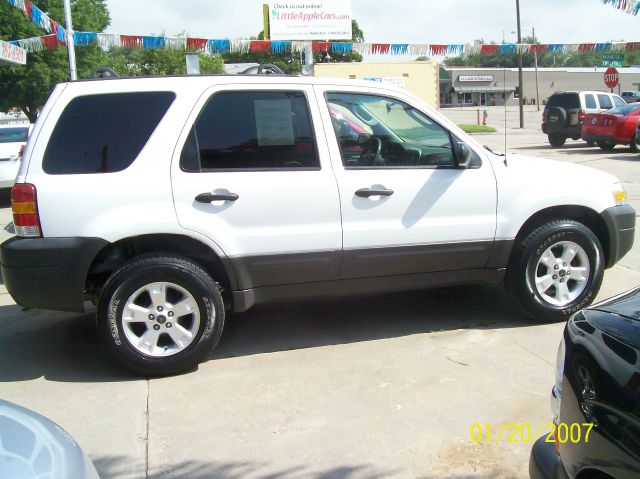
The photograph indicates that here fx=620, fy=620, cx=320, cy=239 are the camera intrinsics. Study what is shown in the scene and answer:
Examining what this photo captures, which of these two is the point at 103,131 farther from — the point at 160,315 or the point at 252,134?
the point at 160,315

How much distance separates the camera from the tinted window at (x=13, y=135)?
12031 millimetres

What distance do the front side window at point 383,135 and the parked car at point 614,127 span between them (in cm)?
1491

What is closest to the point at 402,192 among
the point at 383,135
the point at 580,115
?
the point at 383,135

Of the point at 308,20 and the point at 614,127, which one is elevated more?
the point at 308,20

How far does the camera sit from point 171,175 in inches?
159

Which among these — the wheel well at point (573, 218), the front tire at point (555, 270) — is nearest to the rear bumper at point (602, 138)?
the wheel well at point (573, 218)

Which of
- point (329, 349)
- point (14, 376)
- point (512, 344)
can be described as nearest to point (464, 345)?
point (512, 344)

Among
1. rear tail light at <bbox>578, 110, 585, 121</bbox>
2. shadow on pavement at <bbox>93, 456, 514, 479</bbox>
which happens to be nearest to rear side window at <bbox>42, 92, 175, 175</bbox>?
shadow on pavement at <bbox>93, 456, 514, 479</bbox>

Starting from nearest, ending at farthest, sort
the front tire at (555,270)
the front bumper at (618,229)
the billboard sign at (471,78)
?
the front tire at (555,270), the front bumper at (618,229), the billboard sign at (471,78)

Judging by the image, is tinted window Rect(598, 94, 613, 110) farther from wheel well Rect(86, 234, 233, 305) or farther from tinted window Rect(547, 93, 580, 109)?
wheel well Rect(86, 234, 233, 305)

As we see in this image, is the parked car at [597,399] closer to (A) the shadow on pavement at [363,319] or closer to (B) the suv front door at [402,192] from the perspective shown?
(B) the suv front door at [402,192]

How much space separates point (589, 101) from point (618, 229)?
17.8 meters

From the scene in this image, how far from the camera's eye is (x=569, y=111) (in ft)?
67.0

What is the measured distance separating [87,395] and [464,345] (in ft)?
8.54
